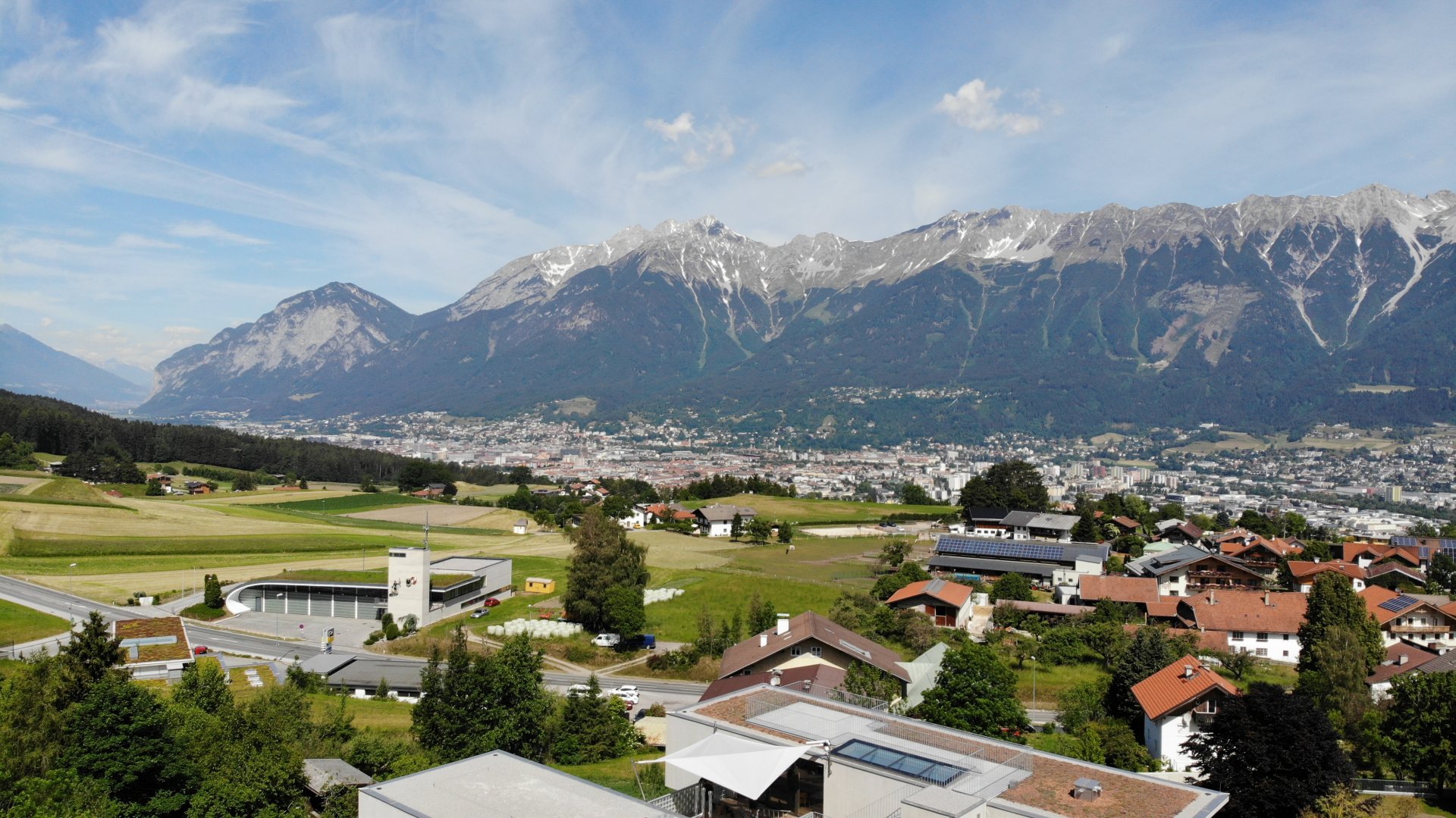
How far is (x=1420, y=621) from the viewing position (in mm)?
40156

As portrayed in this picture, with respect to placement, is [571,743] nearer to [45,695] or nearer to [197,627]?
[45,695]

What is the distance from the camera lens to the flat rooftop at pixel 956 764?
14055mm

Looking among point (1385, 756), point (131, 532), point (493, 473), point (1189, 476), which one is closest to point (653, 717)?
point (1385, 756)

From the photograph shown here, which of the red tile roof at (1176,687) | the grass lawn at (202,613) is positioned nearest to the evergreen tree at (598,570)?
the grass lawn at (202,613)

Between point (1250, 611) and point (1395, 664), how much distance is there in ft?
20.1

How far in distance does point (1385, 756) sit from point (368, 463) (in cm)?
11983

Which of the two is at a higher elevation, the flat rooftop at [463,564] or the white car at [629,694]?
the flat rooftop at [463,564]

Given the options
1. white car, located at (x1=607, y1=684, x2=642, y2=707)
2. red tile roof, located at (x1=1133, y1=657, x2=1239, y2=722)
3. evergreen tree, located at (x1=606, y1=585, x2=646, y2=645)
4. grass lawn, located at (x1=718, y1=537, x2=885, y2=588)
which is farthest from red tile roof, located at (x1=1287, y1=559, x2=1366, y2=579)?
white car, located at (x1=607, y1=684, x2=642, y2=707)

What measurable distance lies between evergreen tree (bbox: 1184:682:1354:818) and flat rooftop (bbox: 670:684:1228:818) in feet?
14.8

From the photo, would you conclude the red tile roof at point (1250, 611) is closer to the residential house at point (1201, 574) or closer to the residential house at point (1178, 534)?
the residential house at point (1201, 574)

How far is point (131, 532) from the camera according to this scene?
57.4 meters

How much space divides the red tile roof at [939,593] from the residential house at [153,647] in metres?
29.0

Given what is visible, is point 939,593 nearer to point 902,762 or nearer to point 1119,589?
point 1119,589

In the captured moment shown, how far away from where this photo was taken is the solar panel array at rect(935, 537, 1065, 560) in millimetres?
55594
